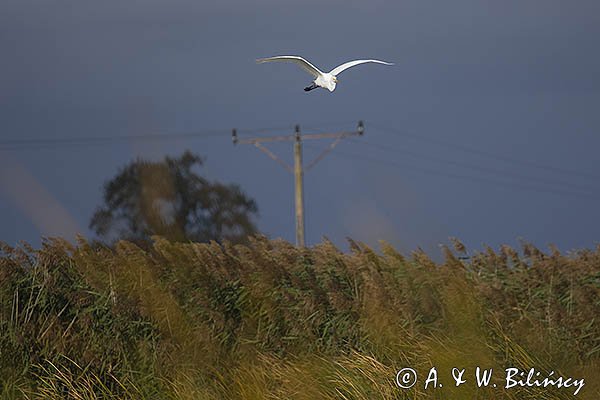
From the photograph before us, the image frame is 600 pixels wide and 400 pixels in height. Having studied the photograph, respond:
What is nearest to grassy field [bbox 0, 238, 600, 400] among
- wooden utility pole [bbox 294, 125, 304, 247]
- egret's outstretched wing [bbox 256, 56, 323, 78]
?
egret's outstretched wing [bbox 256, 56, 323, 78]

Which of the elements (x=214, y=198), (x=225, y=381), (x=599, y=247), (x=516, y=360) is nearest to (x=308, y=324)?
(x=225, y=381)

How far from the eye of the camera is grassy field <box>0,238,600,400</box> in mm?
11461

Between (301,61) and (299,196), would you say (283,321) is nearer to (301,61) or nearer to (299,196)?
(301,61)

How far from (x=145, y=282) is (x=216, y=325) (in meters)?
0.88

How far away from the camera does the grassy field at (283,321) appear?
11.5m

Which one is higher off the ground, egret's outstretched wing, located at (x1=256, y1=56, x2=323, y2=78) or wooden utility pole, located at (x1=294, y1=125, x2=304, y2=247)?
wooden utility pole, located at (x1=294, y1=125, x2=304, y2=247)

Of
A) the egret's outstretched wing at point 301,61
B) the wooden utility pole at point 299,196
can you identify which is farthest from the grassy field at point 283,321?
the wooden utility pole at point 299,196

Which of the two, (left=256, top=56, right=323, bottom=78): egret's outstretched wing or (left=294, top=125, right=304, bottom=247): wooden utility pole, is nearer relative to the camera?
A: (left=256, top=56, right=323, bottom=78): egret's outstretched wing

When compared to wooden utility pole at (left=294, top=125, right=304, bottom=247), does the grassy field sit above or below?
below

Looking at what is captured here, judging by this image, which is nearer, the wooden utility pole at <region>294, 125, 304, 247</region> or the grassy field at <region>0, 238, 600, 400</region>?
the grassy field at <region>0, 238, 600, 400</region>

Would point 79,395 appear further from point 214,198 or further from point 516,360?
point 214,198

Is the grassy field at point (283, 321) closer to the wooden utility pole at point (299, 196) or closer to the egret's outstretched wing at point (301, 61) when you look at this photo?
the egret's outstretched wing at point (301, 61)

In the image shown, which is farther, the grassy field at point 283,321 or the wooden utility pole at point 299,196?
the wooden utility pole at point 299,196

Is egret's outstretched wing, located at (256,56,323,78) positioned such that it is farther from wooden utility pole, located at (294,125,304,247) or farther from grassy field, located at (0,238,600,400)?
wooden utility pole, located at (294,125,304,247)
